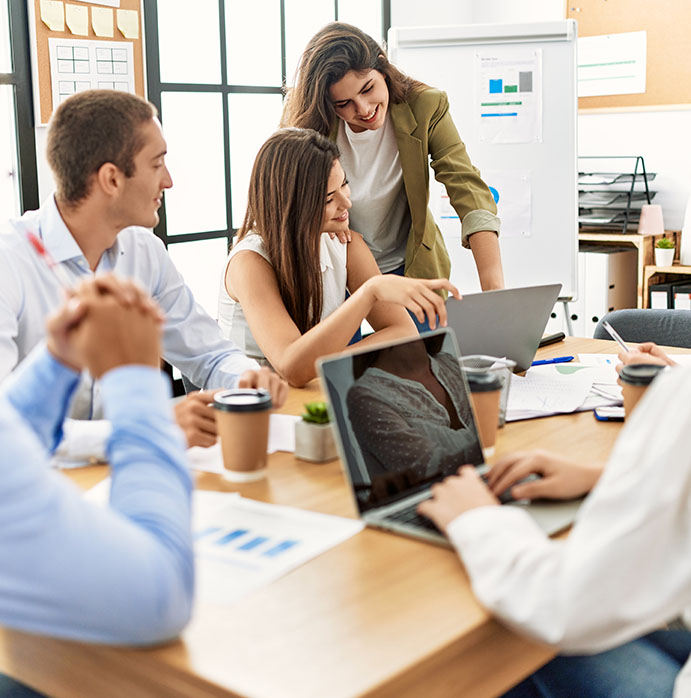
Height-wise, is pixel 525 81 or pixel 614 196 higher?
pixel 525 81

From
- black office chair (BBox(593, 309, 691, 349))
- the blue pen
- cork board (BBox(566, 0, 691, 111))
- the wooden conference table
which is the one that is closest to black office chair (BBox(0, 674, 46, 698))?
the wooden conference table

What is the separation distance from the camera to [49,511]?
737mm

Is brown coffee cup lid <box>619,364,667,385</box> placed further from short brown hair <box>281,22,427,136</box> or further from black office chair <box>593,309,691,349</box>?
short brown hair <box>281,22,427,136</box>

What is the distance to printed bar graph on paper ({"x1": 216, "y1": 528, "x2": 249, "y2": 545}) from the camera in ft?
3.44

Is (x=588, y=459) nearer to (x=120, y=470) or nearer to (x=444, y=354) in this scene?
(x=444, y=354)

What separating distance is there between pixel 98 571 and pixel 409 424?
0.55m

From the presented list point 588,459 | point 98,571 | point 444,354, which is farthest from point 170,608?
point 588,459

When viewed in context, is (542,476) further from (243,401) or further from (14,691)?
(14,691)

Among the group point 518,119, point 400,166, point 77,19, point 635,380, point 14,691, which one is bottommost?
point 14,691

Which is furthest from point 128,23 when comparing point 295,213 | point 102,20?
point 295,213

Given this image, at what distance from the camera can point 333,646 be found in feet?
2.70

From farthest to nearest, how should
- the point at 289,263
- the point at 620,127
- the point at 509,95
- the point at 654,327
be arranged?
the point at 620,127 → the point at 509,95 → the point at 654,327 → the point at 289,263

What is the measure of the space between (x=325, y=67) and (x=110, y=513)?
184 cm

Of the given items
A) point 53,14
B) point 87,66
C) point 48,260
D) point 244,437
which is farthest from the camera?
point 87,66
